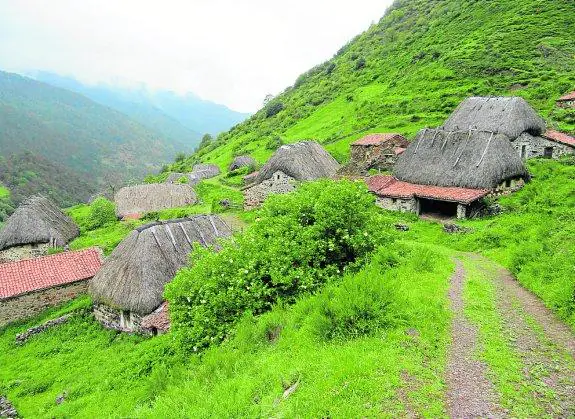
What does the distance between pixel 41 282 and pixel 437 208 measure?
24424 millimetres

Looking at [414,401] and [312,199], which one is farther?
[312,199]

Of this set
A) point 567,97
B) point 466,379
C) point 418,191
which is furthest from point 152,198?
point 466,379

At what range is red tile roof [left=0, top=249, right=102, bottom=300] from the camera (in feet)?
71.7

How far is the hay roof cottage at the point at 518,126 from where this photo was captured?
37.1 meters

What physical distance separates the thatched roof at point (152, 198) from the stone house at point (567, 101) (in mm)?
39524

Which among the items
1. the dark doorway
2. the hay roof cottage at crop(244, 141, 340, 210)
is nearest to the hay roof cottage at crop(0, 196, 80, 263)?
the hay roof cottage at crop(244, 141, 340, 210)

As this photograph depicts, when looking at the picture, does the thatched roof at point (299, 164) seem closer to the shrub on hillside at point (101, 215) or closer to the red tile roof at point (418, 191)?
the red tile roof at point (418, 191)

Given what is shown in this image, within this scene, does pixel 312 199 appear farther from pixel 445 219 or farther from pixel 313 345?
pixel 445 219

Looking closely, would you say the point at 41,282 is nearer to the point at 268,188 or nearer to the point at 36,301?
the point at 36,301

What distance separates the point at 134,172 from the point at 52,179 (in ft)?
249

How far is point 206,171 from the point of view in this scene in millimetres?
61562

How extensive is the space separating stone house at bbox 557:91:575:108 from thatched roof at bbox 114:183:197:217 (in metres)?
39.5

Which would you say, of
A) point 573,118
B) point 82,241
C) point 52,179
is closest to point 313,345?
point 82,241

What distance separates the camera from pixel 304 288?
12.3m
